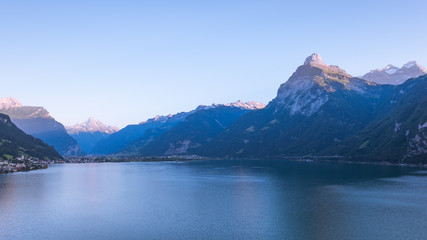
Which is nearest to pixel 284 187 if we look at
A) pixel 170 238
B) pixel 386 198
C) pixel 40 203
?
pixel 386 198

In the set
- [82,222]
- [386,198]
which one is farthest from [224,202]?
[386,198]

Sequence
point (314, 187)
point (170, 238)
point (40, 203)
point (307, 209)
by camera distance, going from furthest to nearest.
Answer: point (314, 187)
point (40, 203)
point (307, 209)
point (170, 238)

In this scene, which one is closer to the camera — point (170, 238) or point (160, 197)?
point (170, 238)

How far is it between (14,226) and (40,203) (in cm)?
3334

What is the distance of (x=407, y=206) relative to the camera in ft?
332

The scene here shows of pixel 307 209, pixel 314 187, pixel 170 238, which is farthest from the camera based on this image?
pixel 314 187

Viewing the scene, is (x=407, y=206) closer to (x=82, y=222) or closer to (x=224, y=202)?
(x=224, y=202)

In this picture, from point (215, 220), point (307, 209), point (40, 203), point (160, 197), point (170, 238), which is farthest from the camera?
point (160, 197)

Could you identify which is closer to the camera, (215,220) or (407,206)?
(215,220)

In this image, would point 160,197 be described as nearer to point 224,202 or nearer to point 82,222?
point 224,202

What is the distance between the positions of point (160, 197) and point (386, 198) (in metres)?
84.5

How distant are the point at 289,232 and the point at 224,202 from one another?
136 ft

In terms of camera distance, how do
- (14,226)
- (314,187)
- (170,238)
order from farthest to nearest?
(314,187), (14,226), (170,238)

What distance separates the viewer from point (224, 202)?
114 metres
